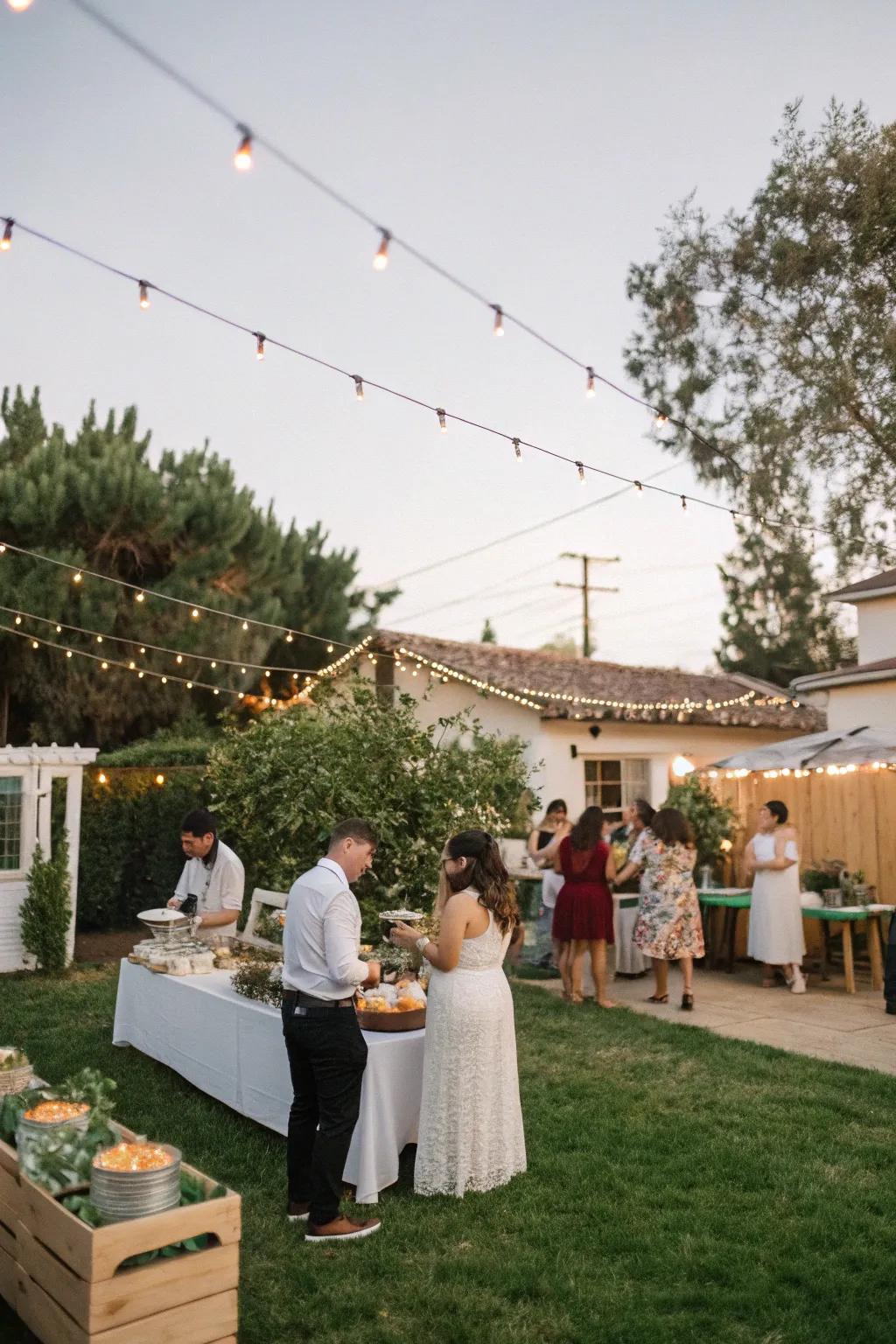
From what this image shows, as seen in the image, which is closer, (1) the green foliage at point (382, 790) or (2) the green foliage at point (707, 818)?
(1) the green foliage at point (382, 790)

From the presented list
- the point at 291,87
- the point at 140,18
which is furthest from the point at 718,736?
the point at 140,18

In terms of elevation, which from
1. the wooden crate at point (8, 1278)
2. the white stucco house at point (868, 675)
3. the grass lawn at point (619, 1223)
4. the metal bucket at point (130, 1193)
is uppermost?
the white stucco house at point (868, 675)

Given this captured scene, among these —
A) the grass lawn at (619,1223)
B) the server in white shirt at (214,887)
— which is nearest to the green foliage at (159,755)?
the server in white shirt at (214,887)

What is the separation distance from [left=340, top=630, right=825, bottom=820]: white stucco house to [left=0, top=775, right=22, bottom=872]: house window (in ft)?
20.2

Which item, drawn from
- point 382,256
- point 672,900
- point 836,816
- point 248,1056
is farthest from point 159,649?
point 248,1056

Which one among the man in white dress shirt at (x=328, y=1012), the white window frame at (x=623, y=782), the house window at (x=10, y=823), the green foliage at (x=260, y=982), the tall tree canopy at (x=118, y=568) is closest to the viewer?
the man in white dress shirt at (x=328, y=1012)

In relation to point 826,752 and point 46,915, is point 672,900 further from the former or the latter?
point 46,915

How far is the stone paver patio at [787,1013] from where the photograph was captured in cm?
751

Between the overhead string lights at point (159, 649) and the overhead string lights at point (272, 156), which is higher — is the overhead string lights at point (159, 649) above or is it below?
below

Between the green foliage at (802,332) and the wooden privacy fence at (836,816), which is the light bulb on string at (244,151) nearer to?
the wooden privacy fence at (836,816)

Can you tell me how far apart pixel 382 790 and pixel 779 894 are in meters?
4.05

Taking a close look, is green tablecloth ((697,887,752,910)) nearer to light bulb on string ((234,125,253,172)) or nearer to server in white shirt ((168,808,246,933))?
server in white shirt ((168,808,246,933))

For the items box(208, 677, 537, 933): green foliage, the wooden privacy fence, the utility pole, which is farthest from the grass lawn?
the utility pole

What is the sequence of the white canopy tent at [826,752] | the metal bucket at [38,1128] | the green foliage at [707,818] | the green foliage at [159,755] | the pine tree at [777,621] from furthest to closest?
the pine tree at [777,621], the green foliage at [159,755], the green foliage at [707,818], the white canopy tent at [826,752], the metal bucket at [38,1128]
